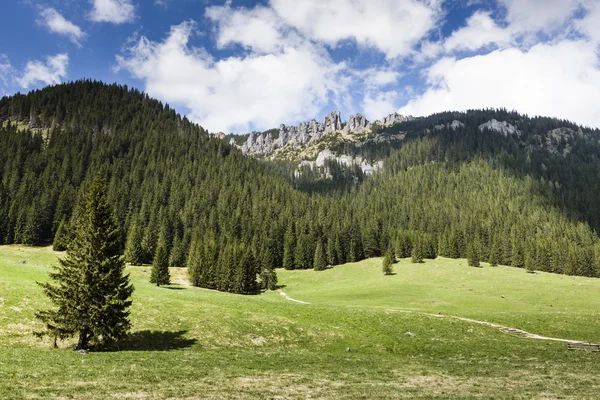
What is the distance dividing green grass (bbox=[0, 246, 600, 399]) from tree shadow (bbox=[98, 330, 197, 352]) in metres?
0.09

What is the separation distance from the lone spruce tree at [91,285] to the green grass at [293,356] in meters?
1.98

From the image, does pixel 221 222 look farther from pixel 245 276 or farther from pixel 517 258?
pixel 517 258

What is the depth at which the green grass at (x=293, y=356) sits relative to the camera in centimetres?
1677

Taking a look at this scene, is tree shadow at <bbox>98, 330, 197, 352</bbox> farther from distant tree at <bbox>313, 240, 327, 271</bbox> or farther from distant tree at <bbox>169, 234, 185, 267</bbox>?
distant tree at <bbox>313, 240, 327, 271</bbox>

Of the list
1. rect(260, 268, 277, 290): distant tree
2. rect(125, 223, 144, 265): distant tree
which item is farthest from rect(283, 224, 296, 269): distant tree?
rect(125, 223, 144, 265): distant tree

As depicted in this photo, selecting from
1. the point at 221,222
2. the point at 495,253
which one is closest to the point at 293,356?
the point at 221,222

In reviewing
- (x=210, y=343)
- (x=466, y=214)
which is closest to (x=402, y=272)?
(x=210, y=343)

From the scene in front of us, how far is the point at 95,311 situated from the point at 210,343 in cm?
1026

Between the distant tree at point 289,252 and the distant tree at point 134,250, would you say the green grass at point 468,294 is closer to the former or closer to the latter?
the distant tree at point 289,252

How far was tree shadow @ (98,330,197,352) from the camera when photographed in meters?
28.7

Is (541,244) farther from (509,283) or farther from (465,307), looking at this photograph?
(465,307)

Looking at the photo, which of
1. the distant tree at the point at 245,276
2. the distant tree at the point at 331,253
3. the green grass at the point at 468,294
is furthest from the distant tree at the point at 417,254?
the distant tree at the point at 245,276

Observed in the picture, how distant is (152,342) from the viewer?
30188 mm

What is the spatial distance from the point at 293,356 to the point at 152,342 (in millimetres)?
13083
